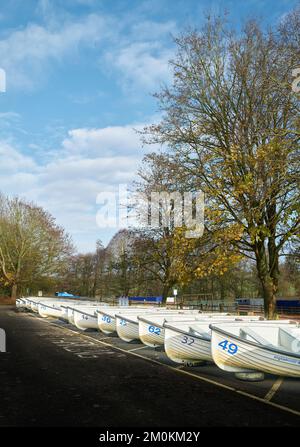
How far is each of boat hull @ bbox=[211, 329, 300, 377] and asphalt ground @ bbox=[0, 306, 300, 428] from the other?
0.36 m

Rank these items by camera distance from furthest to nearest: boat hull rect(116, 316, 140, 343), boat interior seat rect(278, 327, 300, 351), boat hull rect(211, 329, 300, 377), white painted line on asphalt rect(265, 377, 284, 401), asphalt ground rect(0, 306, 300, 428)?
boat hull rect(116, 316, 140, 343)
boat interior seat rect(278, 327, 300, 351)
boat hull rect(211, 329, 300, 377)
white painted line on asphalt rect(265, 377, 284, 401)
asphalt ground rect(0, 306, 300, 428)

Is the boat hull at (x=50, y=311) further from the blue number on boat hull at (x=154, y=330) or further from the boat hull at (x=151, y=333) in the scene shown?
the blue number on boat hull at (x=154, y=330)

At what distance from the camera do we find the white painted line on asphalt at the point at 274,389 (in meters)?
8.01

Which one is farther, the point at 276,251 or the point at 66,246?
the point at 66,246

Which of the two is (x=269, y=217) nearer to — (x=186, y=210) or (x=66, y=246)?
(x=186, y=210)

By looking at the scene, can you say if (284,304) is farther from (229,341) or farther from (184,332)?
(229,341)

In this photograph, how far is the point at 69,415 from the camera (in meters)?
6.63

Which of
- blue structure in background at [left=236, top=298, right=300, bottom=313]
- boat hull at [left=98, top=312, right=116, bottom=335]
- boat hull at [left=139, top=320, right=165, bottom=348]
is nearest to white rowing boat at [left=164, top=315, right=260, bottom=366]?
boat hull at [left=139, top=320, right=165, bottom=348]

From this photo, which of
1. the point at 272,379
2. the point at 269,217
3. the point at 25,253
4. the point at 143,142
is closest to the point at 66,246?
the point at 25,253

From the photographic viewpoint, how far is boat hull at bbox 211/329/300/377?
8.54 m

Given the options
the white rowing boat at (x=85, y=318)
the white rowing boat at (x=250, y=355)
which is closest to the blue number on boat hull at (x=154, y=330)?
the white rowing boat at (x=250, y=355)

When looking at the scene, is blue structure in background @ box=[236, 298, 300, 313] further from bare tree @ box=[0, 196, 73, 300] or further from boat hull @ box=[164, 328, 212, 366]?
boat hull @ box=[164, 328, 212, 366]

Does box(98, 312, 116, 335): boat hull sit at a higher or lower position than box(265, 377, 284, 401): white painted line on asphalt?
higher
